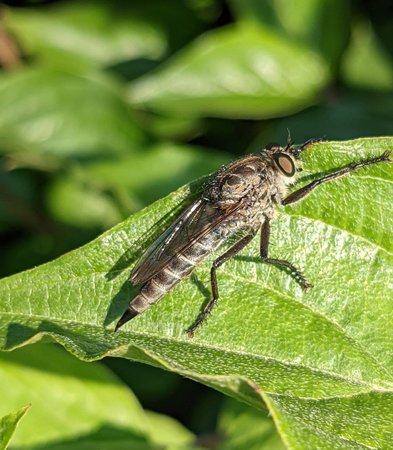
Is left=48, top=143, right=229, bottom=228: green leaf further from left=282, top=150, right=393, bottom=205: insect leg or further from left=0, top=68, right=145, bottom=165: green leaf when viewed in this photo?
left=282, top=150, right=393, bottom=205: insect leg

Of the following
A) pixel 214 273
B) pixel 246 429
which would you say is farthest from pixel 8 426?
pixel 246 429

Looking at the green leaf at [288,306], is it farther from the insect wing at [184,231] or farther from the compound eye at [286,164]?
the compound eye at [286,164]

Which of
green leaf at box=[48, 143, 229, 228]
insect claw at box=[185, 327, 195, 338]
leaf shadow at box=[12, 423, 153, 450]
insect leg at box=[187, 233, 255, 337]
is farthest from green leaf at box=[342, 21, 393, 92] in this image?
insect claw at box=[185, 327, 195, 338]

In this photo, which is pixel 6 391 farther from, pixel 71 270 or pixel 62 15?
pixel 62 15

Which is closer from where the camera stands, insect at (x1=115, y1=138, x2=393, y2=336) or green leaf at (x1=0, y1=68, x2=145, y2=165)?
insect at (x1=115, y1=138, x2=393, y2=336)

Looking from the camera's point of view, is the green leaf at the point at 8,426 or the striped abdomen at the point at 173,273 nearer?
the green leaf at the point at 8,426

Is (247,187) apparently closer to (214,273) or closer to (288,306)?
(214,273)

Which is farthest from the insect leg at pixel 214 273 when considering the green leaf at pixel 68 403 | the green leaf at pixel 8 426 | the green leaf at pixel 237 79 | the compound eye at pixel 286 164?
the green leaf at pixel 237 79
